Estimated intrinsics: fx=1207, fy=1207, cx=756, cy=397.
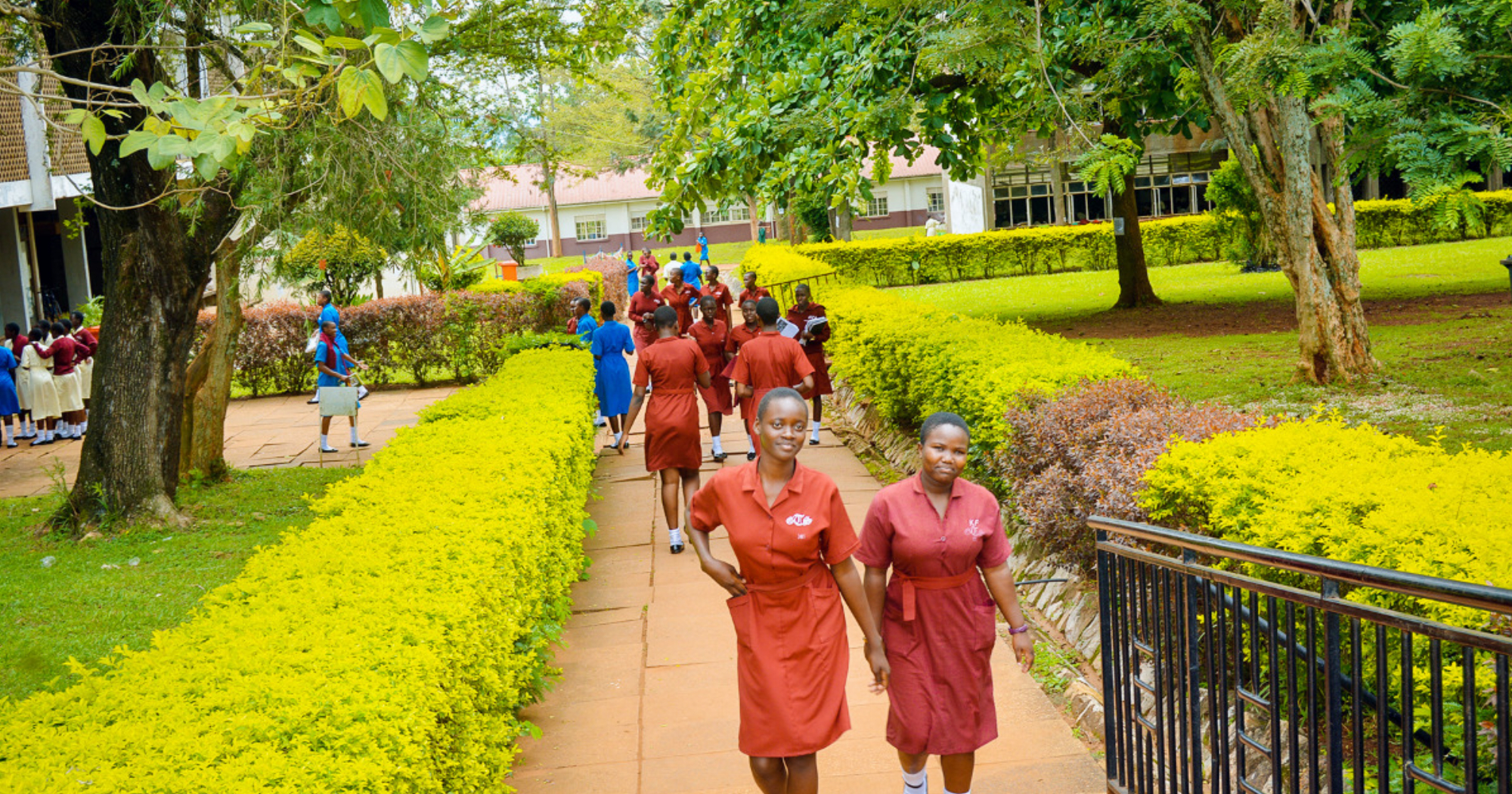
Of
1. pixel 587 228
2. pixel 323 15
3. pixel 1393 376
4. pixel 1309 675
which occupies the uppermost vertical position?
pixel 587 228

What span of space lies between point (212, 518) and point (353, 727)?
26.2 ft

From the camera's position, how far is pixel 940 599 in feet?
13.9

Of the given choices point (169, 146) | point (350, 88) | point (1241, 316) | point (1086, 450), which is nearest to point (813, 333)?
point (1086, 450)

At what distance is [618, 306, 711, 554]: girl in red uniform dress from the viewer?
8.52 meters

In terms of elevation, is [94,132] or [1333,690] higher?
[94,132]

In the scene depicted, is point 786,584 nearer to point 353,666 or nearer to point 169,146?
point 353,666

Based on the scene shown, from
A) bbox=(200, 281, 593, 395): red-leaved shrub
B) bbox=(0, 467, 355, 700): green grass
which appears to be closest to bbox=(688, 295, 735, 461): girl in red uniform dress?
bbox=(0, 467, 355, 700): green grass

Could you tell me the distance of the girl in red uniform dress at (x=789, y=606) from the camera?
4.14 meters

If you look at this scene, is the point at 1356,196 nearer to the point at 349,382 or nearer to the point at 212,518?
the point at 349,382

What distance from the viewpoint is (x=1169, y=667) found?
13.4 ft

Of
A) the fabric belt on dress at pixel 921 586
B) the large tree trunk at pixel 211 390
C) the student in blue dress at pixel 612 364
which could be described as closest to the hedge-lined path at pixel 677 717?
the fabric belt on dress at pixel 921 586

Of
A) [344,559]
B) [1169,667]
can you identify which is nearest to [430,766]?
[344,559]

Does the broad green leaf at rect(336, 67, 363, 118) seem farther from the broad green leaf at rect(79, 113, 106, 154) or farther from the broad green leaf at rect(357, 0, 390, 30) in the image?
the broad green leaf at rect(79, 113, 106, 154)

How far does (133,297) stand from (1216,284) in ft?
67.9
